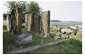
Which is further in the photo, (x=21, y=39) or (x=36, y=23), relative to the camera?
(x=36, y=23)

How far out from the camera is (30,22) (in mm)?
4586

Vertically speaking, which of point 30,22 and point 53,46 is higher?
point 30,22

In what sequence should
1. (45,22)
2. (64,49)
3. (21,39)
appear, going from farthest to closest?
(45,22) < (64,49) < (21,39)

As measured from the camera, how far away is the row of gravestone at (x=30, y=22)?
4422mm

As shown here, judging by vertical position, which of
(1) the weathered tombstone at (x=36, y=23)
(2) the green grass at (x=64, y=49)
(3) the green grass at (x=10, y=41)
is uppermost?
(1) the weathered tombstone at (x=36, y=23)

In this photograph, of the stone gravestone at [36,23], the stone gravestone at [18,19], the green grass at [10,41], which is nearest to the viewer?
the green grass at [10,41]

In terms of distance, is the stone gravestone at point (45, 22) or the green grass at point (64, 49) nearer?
the green grass at point (64, 49)

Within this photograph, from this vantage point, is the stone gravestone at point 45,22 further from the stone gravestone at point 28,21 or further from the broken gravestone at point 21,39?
the broken gravestone at point 21,39

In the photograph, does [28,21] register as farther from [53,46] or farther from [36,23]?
[53,46]

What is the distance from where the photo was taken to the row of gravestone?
14.5ft

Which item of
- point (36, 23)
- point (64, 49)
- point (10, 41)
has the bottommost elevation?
point (64, 49)

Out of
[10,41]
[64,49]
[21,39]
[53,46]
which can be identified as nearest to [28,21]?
[21,39]

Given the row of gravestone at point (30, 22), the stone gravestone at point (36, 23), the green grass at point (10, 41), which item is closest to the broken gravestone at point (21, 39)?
the green grass at point (10, 41)

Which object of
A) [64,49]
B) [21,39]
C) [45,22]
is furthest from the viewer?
[45,22]
